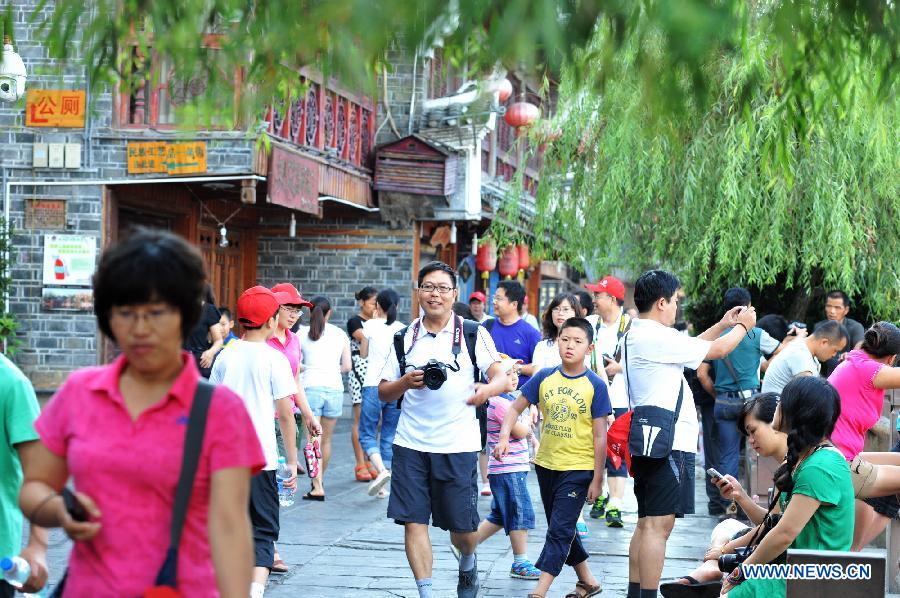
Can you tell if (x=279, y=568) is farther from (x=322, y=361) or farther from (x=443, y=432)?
(x=322, y=361)

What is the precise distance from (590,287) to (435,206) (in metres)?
9.00

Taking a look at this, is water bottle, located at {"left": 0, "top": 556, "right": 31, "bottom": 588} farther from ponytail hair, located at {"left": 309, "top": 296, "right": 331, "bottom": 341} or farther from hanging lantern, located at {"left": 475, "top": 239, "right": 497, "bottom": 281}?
hanging lantern, located at {"left": 475, "top": 239, "right": 497, "bottom": 281}

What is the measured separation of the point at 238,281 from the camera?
63.5 feet

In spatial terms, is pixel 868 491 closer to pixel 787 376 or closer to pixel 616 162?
pixel 787 376

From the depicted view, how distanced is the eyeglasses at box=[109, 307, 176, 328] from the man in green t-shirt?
37.6 inches

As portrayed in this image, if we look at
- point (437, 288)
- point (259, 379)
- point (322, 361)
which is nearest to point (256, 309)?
point (259, 379)

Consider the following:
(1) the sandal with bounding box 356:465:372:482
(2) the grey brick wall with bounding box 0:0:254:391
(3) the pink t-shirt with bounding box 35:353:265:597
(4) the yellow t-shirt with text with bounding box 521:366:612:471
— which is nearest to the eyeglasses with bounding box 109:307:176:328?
(3) the pink t-shirt with bounding box 35:353:265:597

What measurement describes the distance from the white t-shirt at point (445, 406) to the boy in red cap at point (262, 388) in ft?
2.11

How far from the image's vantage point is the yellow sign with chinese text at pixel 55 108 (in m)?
14.4

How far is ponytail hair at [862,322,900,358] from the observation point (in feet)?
23.8

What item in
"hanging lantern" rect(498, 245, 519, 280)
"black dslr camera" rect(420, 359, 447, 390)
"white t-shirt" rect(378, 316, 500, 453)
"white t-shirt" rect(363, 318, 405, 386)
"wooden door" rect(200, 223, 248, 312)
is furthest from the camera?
"hanging lantern" rect(498, 245, 519, 280)

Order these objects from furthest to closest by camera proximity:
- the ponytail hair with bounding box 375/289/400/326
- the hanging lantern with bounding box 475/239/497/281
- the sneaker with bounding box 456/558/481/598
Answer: the hanging lantern with bounding box 475/239/497/281
the ponytail hair with bounding box 375/289/400/326
the sneaker with bounding box 456/558/481/598

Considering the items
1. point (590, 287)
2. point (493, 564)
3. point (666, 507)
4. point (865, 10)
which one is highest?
point (865, 10)

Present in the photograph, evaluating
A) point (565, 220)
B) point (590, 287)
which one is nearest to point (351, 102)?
point (565, 220)
